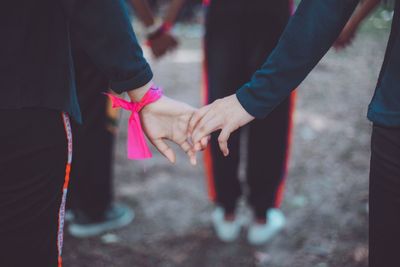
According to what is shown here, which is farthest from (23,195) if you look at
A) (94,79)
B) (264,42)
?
(264,42)

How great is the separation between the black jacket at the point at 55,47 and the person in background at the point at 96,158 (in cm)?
97

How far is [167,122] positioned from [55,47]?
60cm

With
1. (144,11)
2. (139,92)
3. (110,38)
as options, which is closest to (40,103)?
(110,38)

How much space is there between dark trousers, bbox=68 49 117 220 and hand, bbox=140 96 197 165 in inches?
28.8

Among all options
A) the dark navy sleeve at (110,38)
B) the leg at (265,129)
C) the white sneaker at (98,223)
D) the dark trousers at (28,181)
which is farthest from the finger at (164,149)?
the white sneaker at (98,223)

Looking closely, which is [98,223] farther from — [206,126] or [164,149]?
[206,126]

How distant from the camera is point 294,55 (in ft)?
4.19

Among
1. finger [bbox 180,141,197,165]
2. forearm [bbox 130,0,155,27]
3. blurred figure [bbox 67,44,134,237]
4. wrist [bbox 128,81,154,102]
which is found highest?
forearm [bbox 130,0,155,27]

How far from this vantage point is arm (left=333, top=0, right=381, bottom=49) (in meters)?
2.38

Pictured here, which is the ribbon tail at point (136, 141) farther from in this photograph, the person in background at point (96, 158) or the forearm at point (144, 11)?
the forearm at point (144, 11)

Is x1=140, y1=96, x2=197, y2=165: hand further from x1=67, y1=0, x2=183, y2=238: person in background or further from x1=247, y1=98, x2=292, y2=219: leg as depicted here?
x1=247, y1=98, x2=292, y2=219: leg

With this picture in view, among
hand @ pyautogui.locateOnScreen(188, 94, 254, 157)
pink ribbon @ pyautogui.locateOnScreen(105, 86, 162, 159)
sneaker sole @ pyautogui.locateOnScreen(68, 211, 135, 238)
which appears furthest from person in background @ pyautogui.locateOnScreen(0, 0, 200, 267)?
sneaker sole @ pyautogui.locateOnScreen(68, 211, 135, 238)

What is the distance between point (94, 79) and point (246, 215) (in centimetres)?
134

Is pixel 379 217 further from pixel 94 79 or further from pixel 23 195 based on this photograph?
pixel 94 79
